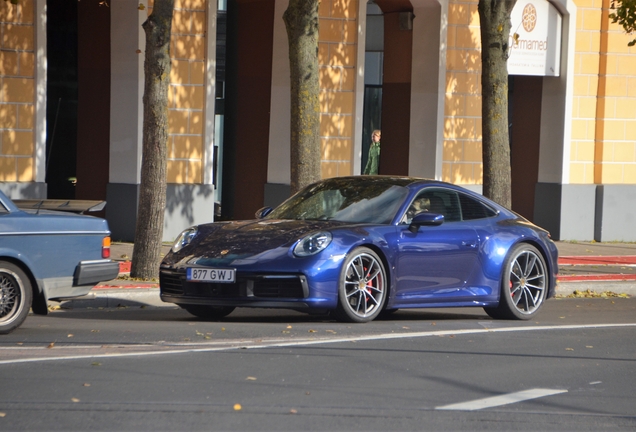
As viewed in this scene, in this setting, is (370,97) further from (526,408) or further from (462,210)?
(526,408)

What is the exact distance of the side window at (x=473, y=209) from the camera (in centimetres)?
991

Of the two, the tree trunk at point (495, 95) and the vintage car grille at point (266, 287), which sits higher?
the tree trunk at point (495, 95)

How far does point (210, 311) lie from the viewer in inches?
373

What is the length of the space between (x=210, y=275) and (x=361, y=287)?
51.0 inches

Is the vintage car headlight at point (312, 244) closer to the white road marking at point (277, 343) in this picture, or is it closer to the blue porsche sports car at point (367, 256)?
the blue porsche sports car at point (367, 256)

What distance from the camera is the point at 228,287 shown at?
857 centimetres

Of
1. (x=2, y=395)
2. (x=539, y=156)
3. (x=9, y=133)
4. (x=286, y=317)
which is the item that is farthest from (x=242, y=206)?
(x=2, y=395)

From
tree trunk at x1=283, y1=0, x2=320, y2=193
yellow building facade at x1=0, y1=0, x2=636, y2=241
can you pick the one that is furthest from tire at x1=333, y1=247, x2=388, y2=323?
yellow building facade at x1=0, y1=0, x2=636, y2=241

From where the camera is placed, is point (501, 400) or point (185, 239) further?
point (185, 239)

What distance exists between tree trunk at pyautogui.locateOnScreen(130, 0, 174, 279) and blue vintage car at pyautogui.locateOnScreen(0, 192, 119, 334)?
3.31 m

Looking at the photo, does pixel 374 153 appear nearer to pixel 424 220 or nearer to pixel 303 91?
pixel 303 91

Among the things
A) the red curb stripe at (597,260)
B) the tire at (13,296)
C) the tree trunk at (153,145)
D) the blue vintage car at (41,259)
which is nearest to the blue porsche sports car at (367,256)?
the blue vintage car at (41,259)

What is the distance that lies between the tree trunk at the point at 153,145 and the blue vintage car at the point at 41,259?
3306 millimetres

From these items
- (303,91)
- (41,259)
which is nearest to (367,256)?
(41,259)
